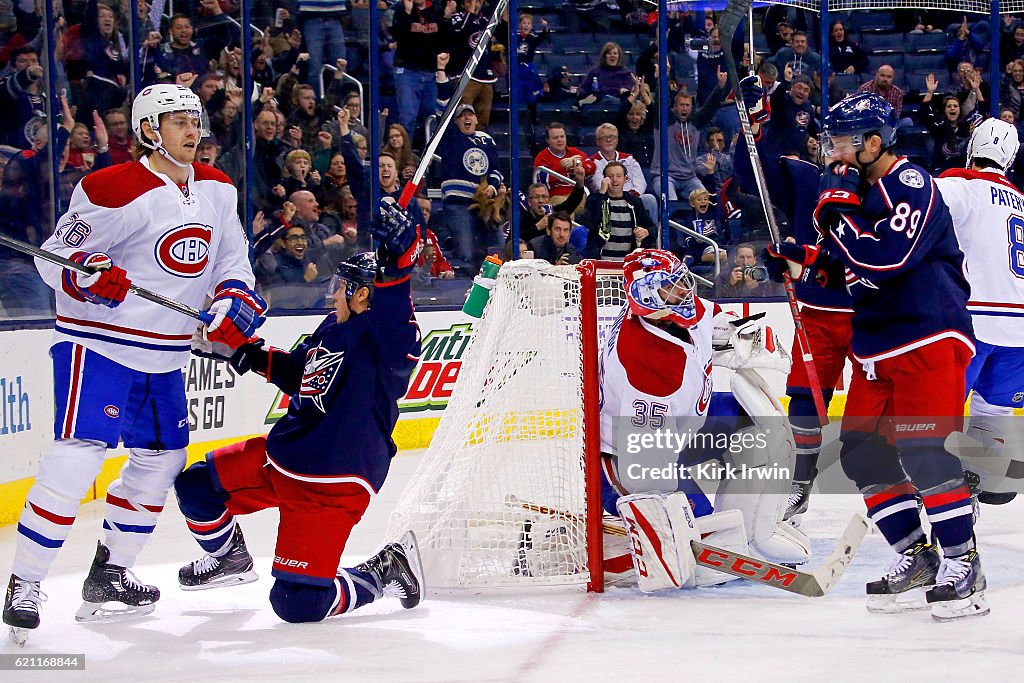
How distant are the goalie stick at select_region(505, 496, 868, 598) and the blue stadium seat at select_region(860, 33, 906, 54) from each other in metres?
5.24

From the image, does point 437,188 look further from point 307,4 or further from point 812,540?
point 812,540

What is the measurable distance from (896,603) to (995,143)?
1.53 metres

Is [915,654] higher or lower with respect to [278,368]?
lower

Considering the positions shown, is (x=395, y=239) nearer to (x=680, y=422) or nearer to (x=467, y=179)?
(x=680, y=422)

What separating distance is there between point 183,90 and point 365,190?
135 inches

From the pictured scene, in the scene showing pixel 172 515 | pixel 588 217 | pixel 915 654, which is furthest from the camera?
A: pixel 588 217

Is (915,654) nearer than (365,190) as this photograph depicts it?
Yes

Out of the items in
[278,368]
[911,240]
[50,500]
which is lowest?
[50,500]

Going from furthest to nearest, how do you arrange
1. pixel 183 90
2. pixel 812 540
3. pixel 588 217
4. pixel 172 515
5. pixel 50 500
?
pixel 588 217, pixel 172 515, pixel 812 540, pixel 183 90, pixel 50 500

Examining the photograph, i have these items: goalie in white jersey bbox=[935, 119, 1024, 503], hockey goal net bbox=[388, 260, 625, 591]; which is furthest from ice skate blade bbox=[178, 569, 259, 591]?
goalie in white jersey bbox=[935, 119, 1024, 503]

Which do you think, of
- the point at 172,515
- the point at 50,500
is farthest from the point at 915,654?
the point at 172,515

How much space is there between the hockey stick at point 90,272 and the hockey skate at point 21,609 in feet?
2.29

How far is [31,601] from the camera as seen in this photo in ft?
9.67

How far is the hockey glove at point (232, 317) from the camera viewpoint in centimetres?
312
